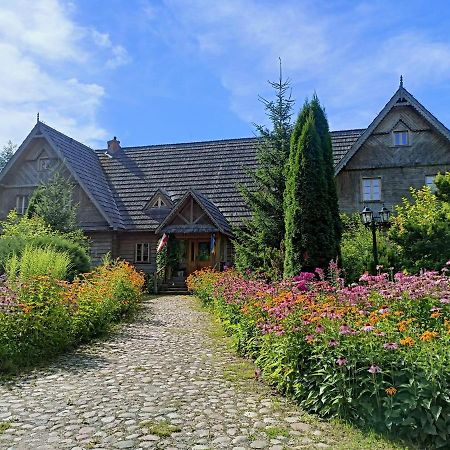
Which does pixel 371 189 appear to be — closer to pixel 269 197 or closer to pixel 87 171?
pixel 269 197

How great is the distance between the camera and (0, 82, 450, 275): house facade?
21438 mm

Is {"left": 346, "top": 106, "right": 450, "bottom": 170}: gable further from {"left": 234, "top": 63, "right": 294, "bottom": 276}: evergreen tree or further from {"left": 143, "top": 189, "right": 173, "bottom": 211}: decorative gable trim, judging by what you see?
{"left": 143, "top": 189, "right": 173, "bottom": 211}: decorative gable trim

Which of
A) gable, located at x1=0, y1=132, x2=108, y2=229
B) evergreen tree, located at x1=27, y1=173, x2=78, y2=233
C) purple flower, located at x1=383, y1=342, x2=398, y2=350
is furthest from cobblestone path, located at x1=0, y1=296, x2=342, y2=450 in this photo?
gable, located at x1=0, y1=132, x2=108, y2=229

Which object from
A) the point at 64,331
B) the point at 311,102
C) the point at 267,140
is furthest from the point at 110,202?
the point at 64,331

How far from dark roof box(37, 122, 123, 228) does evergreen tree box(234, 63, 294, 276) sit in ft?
28.4

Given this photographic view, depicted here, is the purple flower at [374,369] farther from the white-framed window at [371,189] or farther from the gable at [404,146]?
the gable at [404,146]

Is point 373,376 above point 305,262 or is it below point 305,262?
below

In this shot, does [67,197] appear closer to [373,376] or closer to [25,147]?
[25,147]

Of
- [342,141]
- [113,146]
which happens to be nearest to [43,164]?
[113,146]

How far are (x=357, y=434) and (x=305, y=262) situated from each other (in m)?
8.20

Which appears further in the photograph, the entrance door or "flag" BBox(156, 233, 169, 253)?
the entrance door

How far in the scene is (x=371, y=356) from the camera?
15.2 ft

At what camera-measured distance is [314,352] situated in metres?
5.21

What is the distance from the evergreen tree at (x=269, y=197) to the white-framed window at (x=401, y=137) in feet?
21.8
